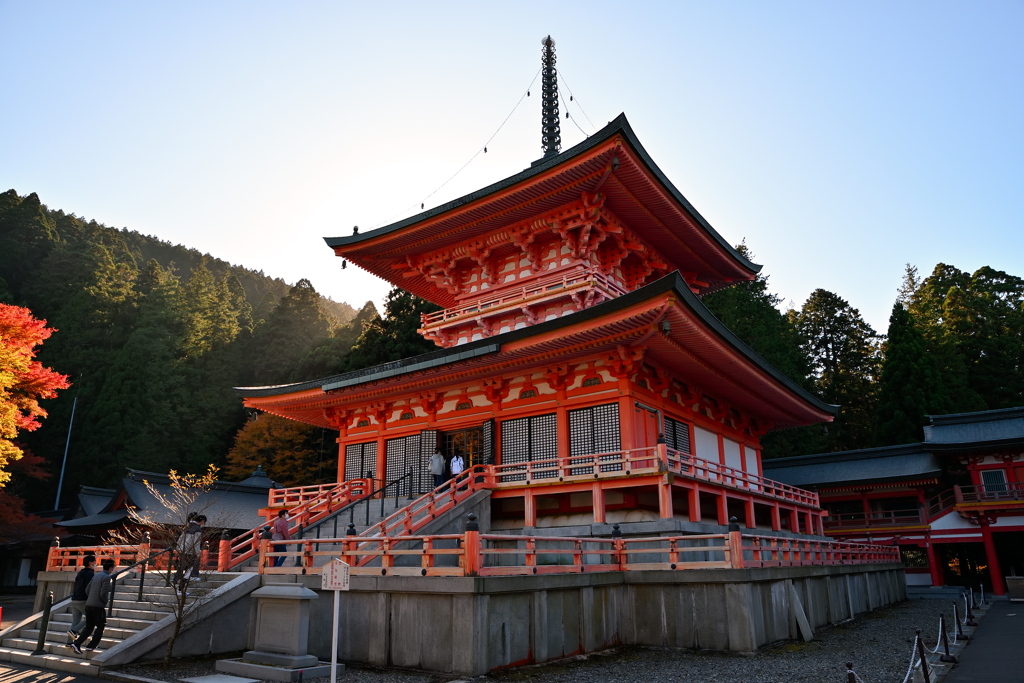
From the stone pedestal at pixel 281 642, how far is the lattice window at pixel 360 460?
36.9 ft

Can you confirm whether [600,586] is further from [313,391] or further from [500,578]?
[313,391]

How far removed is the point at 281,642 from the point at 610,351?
10.5 meters

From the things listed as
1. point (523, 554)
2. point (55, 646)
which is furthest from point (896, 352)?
point (55, 646)

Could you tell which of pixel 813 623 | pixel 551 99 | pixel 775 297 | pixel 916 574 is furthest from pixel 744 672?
pixel 775 297

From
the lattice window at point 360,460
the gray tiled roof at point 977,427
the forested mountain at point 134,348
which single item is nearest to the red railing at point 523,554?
the lattice window at point 360,460

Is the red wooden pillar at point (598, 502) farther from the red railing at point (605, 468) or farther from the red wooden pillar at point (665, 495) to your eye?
the red wooden pillar at point (665, 495)

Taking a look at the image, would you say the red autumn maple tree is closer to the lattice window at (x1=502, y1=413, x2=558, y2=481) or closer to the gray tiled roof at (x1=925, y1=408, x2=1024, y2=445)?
the lattice window at (x1=502, y1=413, x2=558, y2=481)

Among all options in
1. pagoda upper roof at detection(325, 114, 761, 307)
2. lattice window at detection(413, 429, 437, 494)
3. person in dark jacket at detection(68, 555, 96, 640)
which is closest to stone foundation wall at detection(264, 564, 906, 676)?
person in dark jacket at detection(68, 555, 96, 640)

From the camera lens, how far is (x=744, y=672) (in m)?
10.6

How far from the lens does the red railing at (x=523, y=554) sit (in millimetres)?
11203

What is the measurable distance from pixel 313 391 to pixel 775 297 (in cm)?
5290

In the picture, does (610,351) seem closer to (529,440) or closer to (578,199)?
(529,440)

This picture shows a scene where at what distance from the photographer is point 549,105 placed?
101 feet

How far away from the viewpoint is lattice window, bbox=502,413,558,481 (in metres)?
19.0
